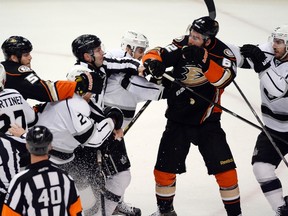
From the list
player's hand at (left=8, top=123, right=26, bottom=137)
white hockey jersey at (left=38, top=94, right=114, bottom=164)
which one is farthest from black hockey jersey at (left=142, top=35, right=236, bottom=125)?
player's hand at (left=8, top=123, right=26, bottom=137)

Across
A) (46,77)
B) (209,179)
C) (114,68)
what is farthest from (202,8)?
(114,68)

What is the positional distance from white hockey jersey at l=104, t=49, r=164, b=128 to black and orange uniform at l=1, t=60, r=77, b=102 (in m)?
0.43

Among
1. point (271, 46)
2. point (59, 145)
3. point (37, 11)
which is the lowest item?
point (37, 11)

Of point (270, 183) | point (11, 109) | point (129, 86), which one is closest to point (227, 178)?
point (270, 183)

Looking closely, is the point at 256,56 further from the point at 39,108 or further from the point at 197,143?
the point at 39,108

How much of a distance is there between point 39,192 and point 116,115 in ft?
3.63

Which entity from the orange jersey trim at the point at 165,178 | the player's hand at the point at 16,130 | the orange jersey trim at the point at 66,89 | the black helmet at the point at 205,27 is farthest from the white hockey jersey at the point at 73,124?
the black helmet at the point at 205,27

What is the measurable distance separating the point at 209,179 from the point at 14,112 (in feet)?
5.68

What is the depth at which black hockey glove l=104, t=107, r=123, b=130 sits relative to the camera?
4.13 meters

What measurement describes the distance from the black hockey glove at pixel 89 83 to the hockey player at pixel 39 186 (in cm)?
81

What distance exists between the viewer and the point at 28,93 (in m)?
4.03

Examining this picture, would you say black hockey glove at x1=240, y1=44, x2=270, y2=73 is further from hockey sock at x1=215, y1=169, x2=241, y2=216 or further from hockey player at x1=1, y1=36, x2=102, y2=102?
hockey player at x1=1, y1=36, x2=102, y2=102

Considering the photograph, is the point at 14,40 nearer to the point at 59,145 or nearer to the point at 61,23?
the point at 59,145

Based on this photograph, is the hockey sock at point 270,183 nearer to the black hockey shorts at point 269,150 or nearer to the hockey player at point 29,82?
the black hockey shorts at point 269,150
